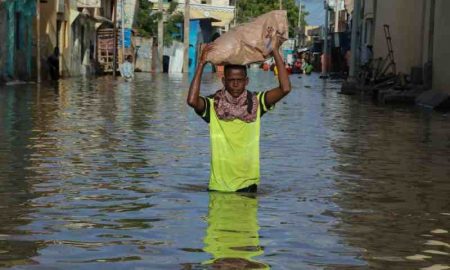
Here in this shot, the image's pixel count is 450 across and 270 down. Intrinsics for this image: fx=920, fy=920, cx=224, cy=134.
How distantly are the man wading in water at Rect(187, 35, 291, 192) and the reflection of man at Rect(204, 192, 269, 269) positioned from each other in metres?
0.32

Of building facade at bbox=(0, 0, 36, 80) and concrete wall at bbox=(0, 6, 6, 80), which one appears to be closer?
concrete wall at bbox=(0, 6, 6, 80)

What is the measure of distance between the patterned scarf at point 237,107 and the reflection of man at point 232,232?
72 cm

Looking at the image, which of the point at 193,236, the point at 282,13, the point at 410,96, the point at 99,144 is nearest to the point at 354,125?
the point at 99,144

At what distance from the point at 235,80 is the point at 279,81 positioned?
1.12 feet

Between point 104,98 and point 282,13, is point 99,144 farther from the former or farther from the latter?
point 104,98

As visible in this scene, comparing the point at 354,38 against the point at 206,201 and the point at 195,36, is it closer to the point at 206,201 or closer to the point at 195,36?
the point at 206,201

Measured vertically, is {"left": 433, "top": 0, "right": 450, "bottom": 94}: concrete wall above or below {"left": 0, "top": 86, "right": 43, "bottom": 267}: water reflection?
above

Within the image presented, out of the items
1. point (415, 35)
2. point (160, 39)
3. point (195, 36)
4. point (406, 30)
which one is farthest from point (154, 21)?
point (415, 35)

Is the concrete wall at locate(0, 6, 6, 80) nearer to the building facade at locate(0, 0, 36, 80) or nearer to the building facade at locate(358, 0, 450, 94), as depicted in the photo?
the building facade at locate(0, 0, 36, 80)

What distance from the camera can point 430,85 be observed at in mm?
25516

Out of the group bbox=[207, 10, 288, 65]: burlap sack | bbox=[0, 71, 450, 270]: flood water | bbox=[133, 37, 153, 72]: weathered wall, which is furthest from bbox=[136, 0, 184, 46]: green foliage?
bbox=[207, 10, 288, 65]: burlap sack

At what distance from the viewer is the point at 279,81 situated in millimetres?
7098

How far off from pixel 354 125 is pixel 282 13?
10.1 metres

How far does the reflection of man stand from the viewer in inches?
214
